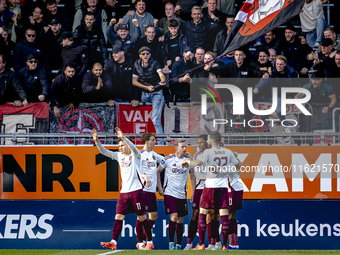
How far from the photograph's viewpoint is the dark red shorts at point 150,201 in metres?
8.56

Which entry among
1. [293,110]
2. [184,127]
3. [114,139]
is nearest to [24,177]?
[114,139]

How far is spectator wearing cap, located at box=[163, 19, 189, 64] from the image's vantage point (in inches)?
416

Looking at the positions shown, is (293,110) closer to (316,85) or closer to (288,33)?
(316,85)

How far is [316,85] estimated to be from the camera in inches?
385

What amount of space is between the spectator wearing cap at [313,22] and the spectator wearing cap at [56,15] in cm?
550

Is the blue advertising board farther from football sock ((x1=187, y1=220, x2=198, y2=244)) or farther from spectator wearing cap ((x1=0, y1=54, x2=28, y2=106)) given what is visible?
spectator wearing cap ((x1=0, y1=54, x2=28, y2=106))

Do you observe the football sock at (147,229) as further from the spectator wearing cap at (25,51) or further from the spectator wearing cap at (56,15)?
the spectator wearing cap at (56,15)

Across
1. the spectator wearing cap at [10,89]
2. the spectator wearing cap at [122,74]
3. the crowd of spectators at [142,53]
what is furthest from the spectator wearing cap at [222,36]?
the spectator wearing cap at [10,89]

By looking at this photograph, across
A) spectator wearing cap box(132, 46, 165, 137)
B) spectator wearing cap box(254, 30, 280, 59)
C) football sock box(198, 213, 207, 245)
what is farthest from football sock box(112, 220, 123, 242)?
spectator wearing cap box(254, 30, 280, 59)

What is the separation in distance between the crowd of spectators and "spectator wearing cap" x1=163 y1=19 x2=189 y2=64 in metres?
0.02

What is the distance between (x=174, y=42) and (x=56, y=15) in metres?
2.94

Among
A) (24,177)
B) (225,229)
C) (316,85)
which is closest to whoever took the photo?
(225,229)

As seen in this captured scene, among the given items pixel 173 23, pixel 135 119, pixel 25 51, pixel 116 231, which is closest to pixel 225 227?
pixel 116 231

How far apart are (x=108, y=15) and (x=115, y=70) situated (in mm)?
1562
